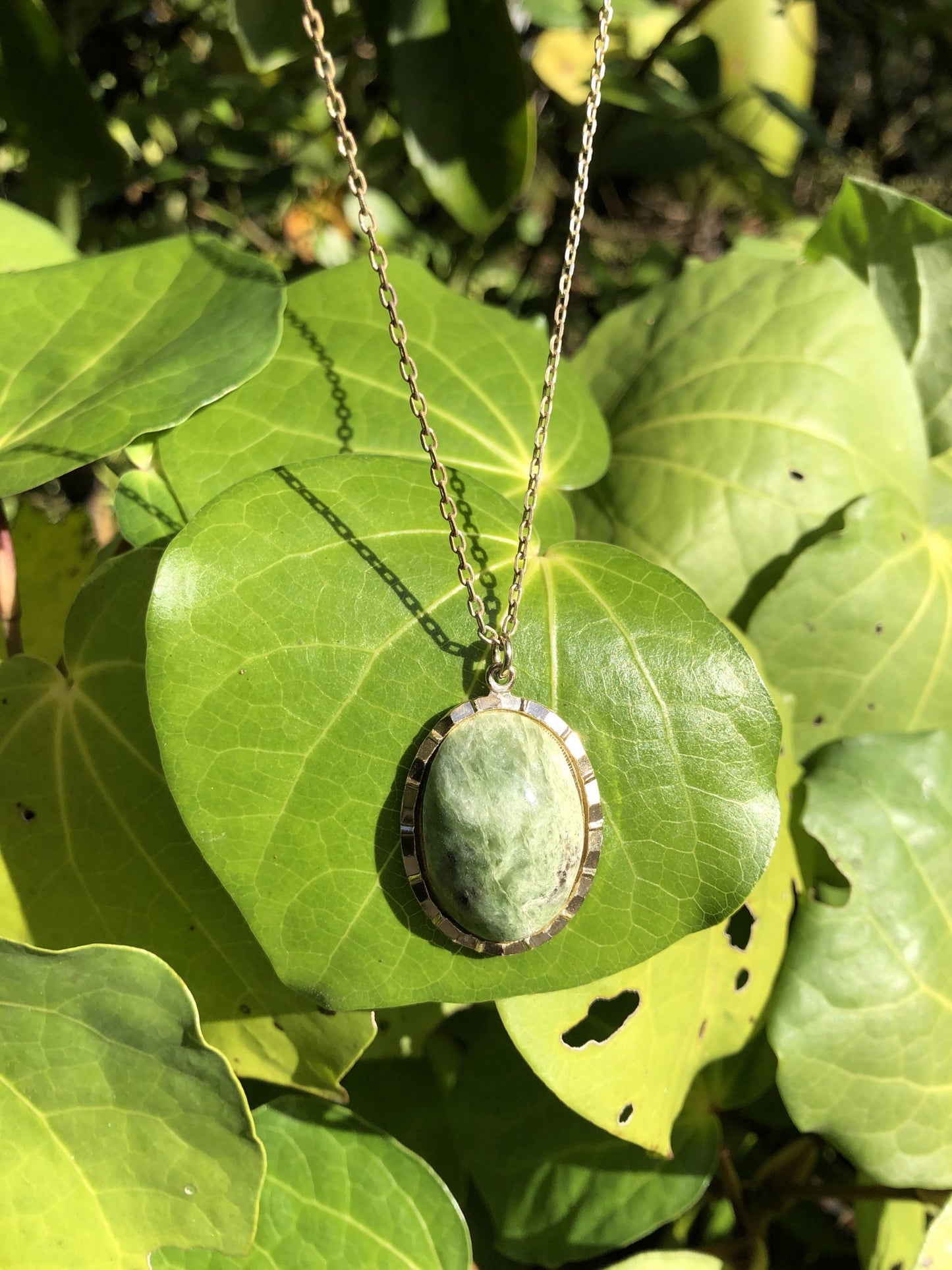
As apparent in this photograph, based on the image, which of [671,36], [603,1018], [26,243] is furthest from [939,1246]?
[671,36]

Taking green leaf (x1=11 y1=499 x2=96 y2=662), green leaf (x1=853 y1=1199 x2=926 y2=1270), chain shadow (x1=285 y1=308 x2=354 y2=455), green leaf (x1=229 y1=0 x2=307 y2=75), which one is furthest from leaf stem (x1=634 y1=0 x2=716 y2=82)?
green leaf (x1=853 y1=1199 x2=926 y2=1270)

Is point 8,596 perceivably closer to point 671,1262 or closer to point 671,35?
point 671,1262

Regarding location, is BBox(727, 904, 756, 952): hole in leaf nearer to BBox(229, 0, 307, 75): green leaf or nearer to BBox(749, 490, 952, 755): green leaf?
BBox(749, 490, 952, 755): green leaf

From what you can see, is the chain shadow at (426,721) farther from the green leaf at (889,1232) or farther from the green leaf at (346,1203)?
the green leaf at (889,1232)

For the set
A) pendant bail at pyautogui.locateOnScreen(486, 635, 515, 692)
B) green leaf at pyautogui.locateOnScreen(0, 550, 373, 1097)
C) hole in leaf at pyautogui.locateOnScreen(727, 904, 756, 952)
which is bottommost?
hole in leaf at pyautogui.locateOnScreen(727, 904, 756, 952)

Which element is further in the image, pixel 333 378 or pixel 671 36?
pixel 671 36

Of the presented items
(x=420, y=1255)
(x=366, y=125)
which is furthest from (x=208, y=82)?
(x=420, y=1255)
